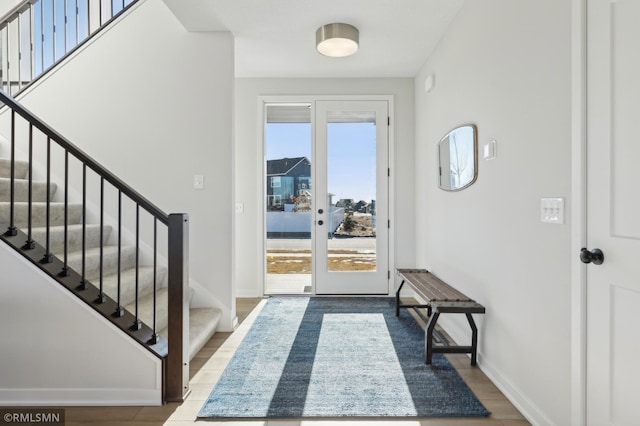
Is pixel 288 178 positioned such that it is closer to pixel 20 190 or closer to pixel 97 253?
pixel 97 253

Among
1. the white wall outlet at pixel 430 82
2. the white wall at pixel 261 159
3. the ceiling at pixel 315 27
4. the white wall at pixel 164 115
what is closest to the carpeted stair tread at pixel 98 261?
the white wall at pixel 164 115

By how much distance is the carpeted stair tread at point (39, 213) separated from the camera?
2311 mm

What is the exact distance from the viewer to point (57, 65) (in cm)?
304

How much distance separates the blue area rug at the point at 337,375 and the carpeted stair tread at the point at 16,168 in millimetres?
2322

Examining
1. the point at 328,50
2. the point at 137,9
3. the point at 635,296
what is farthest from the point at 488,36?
the point at 137,9

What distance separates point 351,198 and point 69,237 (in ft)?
8.93

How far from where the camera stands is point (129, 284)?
243cm

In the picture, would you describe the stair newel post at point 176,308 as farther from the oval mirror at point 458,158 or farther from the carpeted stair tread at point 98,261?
the oval mirror at point 458,158

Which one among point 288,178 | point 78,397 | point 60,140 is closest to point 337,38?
point 288,178

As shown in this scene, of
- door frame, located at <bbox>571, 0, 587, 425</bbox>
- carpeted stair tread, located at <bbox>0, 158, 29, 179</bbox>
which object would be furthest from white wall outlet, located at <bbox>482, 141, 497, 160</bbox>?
carpeted stair tread, located at <bbox>0, 158, 29, 179</bbox>

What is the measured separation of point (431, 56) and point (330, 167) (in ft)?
5.08

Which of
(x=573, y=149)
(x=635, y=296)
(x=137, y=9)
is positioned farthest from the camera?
(x=137, y=9)

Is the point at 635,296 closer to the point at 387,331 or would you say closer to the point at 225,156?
the point at 387,331

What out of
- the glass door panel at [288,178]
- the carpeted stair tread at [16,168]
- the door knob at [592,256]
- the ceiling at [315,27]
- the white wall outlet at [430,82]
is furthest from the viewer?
the glass door panel at [288,178]
